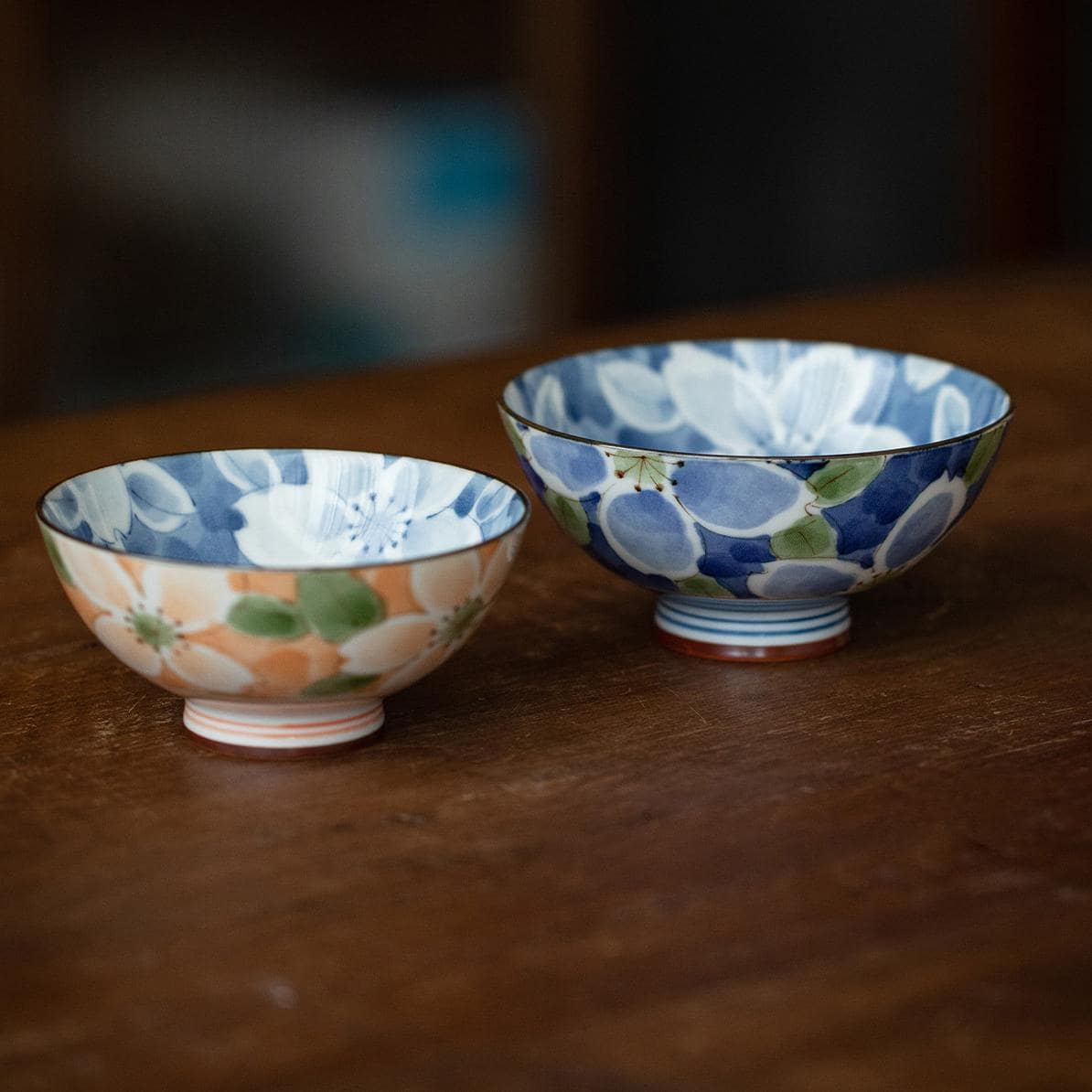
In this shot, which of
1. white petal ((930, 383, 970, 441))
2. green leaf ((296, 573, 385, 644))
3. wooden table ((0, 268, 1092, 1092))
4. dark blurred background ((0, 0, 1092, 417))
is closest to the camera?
wooden table ((0, 268, 1092, 1092))

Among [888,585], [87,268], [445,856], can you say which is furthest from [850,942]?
[87,268]

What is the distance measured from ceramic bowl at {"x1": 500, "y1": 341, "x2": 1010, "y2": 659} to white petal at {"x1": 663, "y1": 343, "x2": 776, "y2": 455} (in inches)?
2.5

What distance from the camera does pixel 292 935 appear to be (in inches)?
19.2

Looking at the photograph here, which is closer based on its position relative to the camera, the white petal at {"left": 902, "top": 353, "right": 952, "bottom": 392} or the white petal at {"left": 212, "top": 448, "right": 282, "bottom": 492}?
the white petal at {"left": 212, "top": 448, "right": 282, "bottom": 492}

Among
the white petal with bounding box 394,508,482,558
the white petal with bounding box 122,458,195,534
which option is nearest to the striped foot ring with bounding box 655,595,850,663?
the white petal with bounding box 394,508,482,558

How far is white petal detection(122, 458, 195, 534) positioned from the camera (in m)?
0.67

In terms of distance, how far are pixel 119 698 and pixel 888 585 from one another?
0.37 meters

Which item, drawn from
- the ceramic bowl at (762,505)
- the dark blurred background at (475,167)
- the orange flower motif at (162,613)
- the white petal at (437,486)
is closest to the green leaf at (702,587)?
the ceramic bowl at (762,505)

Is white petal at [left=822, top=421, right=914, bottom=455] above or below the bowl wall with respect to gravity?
below

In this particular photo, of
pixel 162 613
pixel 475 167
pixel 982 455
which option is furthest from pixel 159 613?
pixel 475 167

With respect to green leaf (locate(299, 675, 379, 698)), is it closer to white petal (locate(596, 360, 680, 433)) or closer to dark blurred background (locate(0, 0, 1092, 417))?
white petal (locate(596, 360, 680, 433))

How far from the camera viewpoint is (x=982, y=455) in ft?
2.27

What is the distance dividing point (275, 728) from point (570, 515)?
0.54ft

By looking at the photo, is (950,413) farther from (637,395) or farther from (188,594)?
(188,594)
